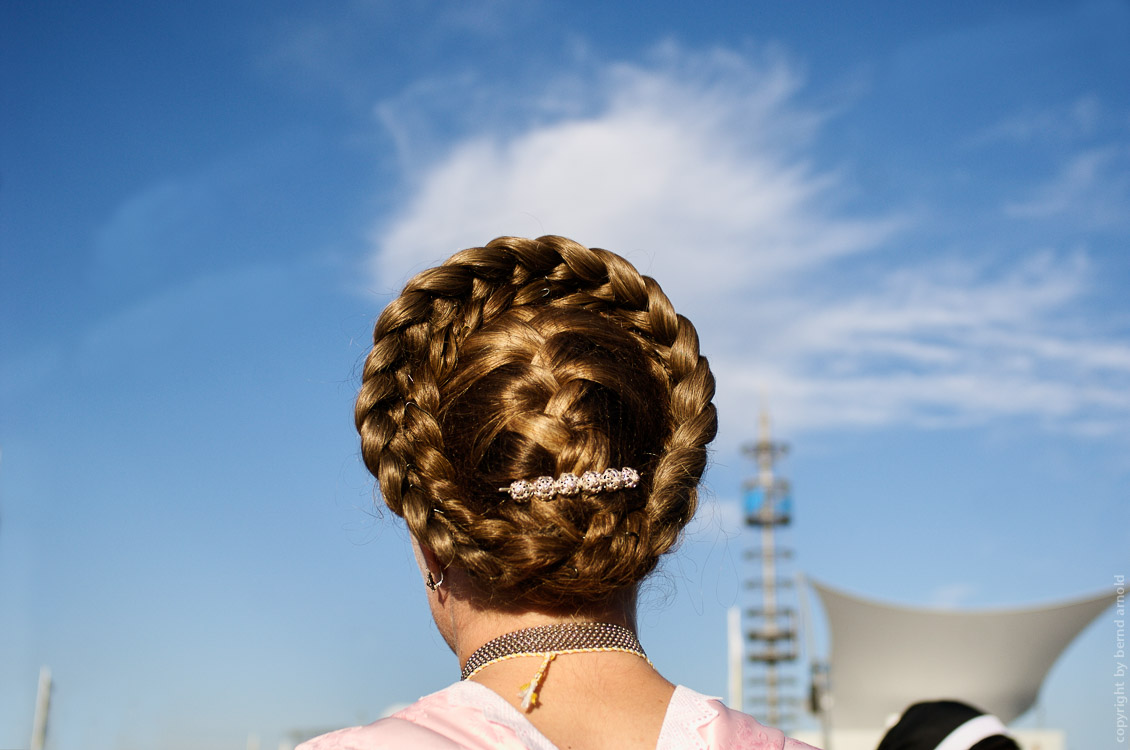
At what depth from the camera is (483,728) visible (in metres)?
1.40

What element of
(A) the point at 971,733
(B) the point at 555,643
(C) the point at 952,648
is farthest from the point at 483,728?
(C) the point at 952,648

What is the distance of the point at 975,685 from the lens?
27.5 metres

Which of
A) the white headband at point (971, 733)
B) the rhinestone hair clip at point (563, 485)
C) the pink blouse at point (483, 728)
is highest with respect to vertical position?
the rhinestone hair clip at point (563, 485)

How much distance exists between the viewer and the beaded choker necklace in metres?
1.52

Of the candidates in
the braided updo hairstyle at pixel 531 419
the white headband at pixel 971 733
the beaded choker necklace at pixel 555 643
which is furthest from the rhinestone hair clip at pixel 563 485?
the white headband at pixel 971 733

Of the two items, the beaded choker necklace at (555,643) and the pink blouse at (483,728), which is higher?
the beaded choker necklace at (555,643)

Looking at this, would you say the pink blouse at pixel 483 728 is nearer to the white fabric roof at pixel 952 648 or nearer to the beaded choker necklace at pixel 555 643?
the beaded choker necklace at pixel 555 643

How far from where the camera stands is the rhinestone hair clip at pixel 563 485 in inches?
60.4

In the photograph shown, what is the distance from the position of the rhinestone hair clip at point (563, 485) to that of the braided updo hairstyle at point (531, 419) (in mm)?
11

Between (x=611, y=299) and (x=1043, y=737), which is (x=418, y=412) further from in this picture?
(x=1043, y=737)

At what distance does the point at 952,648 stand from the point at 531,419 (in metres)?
29.1

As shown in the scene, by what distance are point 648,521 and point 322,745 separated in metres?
0.59

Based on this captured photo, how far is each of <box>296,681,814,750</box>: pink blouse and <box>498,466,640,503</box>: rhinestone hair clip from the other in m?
0.29

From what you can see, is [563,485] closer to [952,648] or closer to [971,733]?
[971,733]
